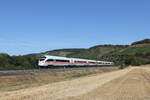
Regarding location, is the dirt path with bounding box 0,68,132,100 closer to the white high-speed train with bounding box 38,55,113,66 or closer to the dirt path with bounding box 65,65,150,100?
the dirt path with bounding box 65,65,150,100

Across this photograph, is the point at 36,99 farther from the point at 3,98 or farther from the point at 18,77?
the point at 18,77

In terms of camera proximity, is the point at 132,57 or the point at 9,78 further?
the point at 132,57

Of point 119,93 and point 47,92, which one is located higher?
point 47,92

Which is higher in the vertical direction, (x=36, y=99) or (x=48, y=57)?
(x=48, y=57)

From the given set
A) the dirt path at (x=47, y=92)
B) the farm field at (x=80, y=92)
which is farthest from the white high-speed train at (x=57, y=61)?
the dirt path at (x=47, y=92)

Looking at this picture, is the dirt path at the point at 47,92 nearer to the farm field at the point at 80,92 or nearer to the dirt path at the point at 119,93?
the farm field at the point at 80,92

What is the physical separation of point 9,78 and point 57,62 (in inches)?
1291

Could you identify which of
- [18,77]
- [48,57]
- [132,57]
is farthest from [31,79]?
[132,57]

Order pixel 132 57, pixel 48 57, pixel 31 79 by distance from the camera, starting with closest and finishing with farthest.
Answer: pixel 31 79 < pixel 48 57 < pixel 132 57

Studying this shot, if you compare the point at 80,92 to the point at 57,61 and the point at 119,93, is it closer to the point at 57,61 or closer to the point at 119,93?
the point at 119,93

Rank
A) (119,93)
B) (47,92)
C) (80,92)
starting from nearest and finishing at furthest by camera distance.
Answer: (119,93)
(47,92)
(80,92)

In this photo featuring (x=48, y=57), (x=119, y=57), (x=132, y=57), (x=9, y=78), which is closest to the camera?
(x=9, y=78)

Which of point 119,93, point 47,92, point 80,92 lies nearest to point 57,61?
Answer: point 80,92

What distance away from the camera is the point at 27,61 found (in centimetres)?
6875
